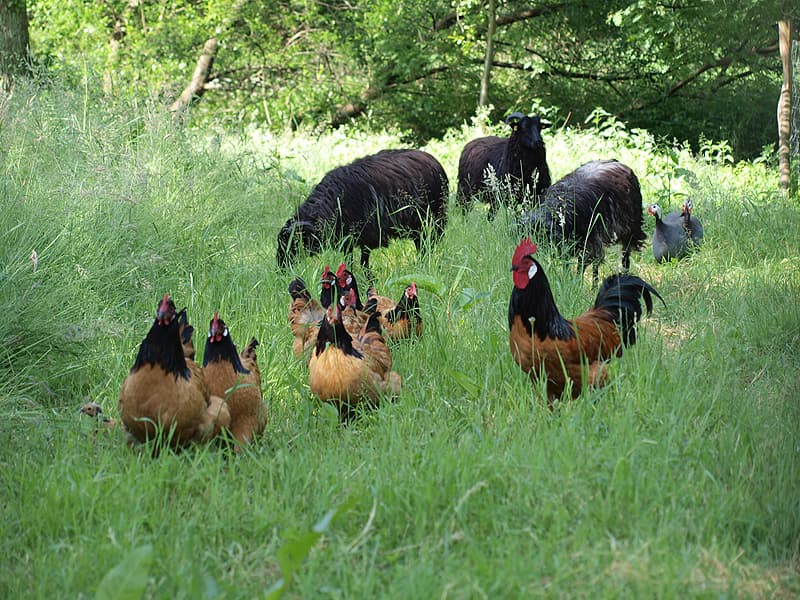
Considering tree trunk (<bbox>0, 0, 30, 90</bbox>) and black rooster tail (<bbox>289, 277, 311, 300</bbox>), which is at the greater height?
tree trunk (<bbox>0, 0, 30, 90</bbox>)

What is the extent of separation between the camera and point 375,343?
16.5ft

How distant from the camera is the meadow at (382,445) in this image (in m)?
2.98

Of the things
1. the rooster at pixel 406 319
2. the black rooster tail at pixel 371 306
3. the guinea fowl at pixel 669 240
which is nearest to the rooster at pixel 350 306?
the black rooster tail at pixel 371 306

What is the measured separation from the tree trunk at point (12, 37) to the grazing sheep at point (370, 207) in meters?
5.55

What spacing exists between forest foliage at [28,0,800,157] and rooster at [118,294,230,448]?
16.0 metres

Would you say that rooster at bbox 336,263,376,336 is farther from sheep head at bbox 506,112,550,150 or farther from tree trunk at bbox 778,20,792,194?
tree trunk at bbox 778,20,792,194

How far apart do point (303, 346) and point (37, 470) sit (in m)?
2.01

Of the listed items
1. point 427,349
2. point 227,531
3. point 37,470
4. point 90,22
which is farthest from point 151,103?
point 90,22

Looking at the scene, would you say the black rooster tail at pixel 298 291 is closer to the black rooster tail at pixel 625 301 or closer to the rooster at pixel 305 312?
the rooster at pixel 305 312

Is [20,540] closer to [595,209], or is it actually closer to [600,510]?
[600,510]

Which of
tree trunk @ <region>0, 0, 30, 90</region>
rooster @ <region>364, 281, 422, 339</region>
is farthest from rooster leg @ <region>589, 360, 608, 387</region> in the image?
tree trunk @ <region>0, 0, 30, 90</region>

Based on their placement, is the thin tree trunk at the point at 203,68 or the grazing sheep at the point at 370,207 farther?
the thin tree trunk at the point at 203,68

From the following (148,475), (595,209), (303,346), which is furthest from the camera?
(595,209)

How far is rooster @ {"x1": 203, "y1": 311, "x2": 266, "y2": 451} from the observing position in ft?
13.9
